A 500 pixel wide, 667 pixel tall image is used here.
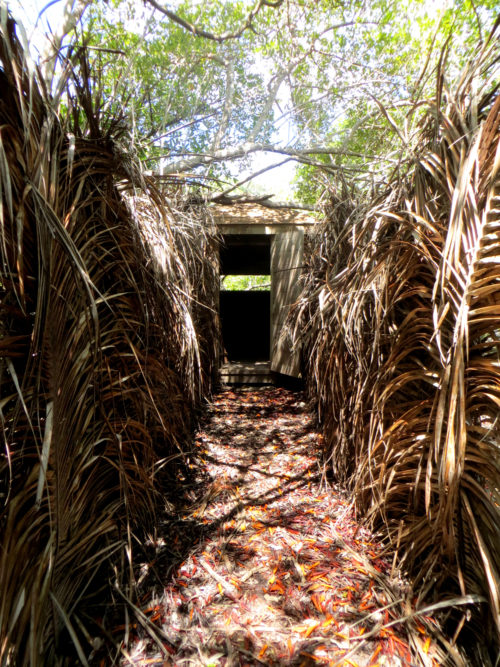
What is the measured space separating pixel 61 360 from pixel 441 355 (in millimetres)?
1328

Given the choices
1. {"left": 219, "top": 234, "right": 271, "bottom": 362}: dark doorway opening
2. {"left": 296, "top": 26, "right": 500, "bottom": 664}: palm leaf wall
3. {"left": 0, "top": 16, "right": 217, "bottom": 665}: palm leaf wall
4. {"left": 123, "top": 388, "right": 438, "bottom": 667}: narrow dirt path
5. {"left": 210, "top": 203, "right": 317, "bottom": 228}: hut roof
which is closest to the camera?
{"left": 0, "top": 16, "right": 217, "bottom": 665}: palm leaf wall

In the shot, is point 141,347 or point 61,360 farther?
point 141,347

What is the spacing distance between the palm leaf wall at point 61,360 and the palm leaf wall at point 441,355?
3.72ft

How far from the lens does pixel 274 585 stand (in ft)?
5.49

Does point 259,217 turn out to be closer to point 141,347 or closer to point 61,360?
point 141,347

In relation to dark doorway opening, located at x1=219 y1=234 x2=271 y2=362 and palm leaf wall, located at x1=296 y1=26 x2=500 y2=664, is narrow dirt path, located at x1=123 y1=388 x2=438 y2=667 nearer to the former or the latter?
palm leaf wall, located at x1=296 y1=26 x2=500 y2=664

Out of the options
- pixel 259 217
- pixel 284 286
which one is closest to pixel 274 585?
pixel 284 286

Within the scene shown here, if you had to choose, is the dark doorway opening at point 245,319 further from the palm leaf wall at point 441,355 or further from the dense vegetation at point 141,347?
the palm leaf wall at point 441,355

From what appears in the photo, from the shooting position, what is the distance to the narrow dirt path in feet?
4.48

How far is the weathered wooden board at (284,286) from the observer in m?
4.75

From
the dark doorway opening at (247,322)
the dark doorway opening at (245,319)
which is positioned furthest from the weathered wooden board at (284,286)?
the dark doorway opening at (247,322)

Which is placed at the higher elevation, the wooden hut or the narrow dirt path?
the wooden hut

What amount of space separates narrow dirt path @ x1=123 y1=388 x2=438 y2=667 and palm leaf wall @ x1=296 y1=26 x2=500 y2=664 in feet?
0.70

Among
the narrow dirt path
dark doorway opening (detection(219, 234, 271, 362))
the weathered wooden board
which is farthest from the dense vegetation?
dark doorway opening (detection(219, 234, 271, 362))
